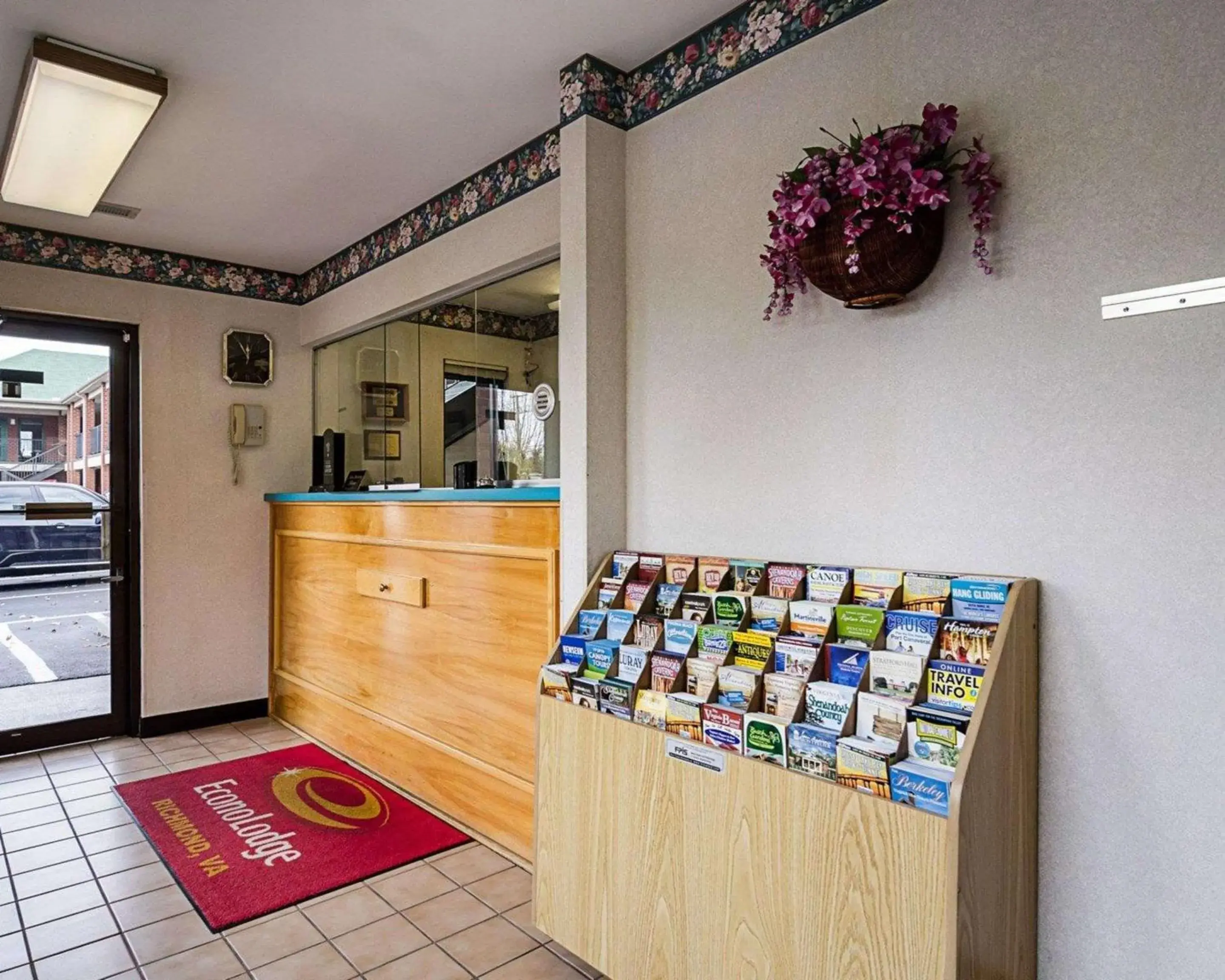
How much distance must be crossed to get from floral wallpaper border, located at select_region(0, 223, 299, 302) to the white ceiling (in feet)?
0.77

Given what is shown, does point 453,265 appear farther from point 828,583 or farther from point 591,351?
point 828,583

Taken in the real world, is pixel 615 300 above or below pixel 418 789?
above

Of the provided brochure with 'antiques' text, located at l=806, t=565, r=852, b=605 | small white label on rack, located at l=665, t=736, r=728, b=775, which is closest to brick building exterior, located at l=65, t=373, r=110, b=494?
small white label on rack, located at l=665, t=736, r=728, b=775

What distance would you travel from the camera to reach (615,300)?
Answer: 2590 millimetres

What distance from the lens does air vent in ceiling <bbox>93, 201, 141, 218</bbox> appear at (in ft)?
12.1

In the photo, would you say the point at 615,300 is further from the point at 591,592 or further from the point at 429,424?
the point at 429,424

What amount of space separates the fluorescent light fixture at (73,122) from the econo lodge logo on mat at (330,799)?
2.63m

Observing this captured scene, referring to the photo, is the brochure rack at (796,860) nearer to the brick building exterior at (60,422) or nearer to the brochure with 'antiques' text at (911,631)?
the brochure with 'antiques' text at (911,631)

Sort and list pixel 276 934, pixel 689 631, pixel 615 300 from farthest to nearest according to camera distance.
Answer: pixel 615 300 < pixel 276 934 < pixel 689 631

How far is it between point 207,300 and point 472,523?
2.68 metres

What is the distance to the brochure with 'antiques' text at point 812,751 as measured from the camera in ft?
5.09

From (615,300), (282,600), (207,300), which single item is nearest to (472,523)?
(615,300)

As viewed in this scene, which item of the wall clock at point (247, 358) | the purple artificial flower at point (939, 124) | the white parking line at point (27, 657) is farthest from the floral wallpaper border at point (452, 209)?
the white parking line at point (27, 657)

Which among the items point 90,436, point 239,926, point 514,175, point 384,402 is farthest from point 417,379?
point 239,926
